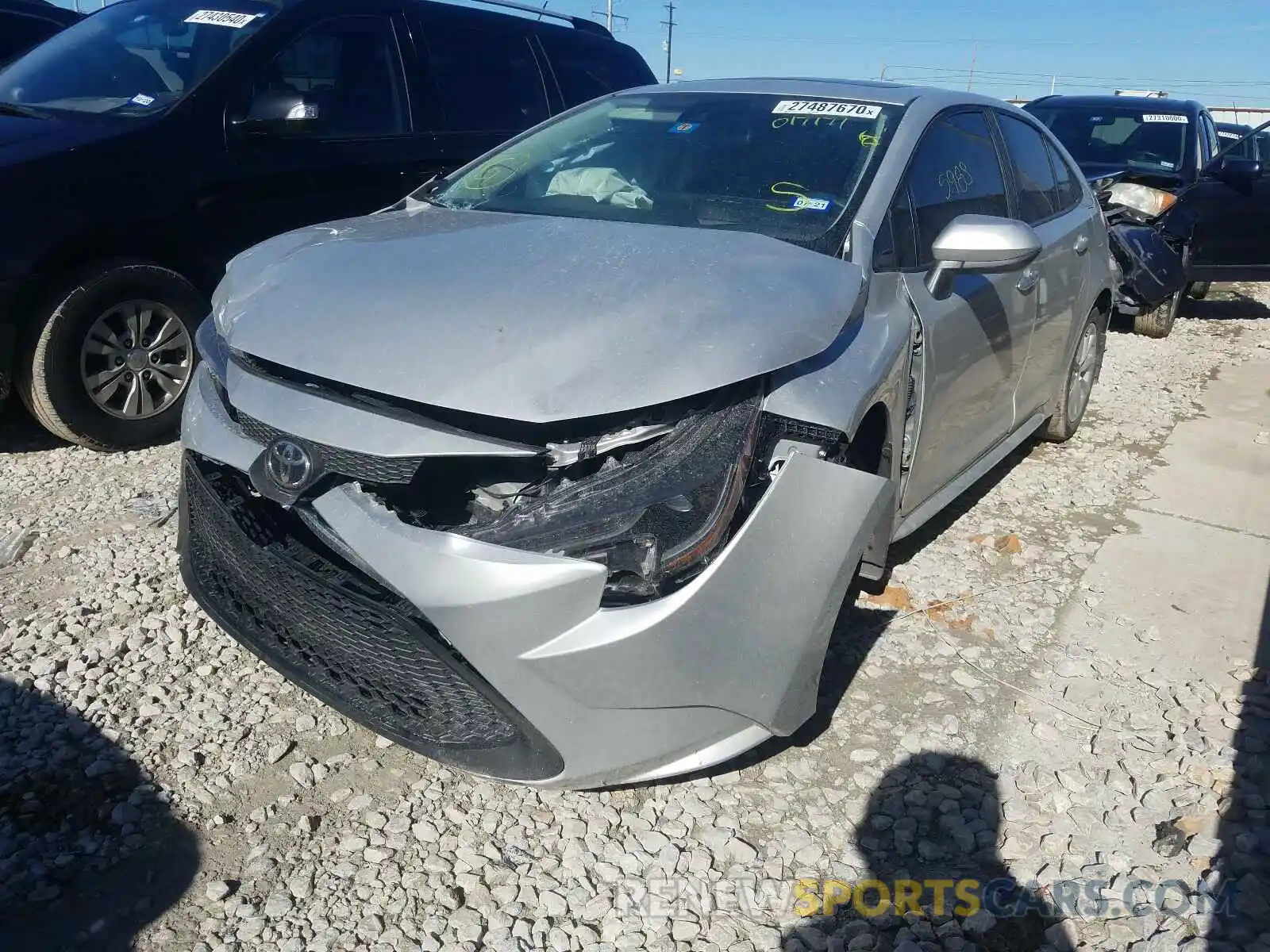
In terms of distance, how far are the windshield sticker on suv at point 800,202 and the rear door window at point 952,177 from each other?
0.24 metres

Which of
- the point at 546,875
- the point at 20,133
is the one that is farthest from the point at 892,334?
the point at 20,133

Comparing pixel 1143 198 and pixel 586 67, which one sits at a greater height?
pixel 586 67

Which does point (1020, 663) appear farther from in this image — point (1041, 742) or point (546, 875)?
point (546, 875)

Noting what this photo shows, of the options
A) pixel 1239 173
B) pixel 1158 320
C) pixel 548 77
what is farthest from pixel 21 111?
pixel 1239 173

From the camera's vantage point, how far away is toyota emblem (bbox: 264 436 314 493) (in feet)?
7.00

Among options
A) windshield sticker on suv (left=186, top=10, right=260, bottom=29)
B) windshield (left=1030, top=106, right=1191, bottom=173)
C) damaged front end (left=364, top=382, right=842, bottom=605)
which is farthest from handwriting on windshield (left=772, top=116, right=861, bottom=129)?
windshield (left=1030, top=106, right=1191, bottom=173)

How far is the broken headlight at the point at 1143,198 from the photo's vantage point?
25.0 feet

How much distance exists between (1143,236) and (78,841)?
750 centimetres

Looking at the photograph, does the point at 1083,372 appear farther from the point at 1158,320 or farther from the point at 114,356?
the point at 114,356

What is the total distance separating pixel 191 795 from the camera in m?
2.41

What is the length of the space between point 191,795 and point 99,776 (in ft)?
0.78

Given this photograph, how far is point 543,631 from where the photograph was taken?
199cm

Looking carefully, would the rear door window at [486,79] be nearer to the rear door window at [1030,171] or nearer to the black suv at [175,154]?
the black suv at [175,154]

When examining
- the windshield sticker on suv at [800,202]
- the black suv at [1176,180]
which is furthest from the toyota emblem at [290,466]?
the black suv at [1176,180]
